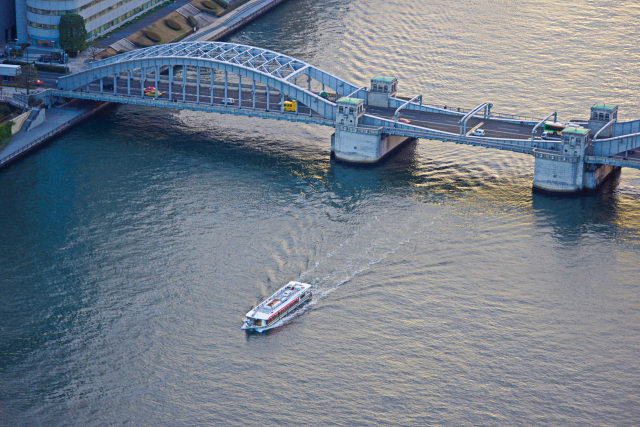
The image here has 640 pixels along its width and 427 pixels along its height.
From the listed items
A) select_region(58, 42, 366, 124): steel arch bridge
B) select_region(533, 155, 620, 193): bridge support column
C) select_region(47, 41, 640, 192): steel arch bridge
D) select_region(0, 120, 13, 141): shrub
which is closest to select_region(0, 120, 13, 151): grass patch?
select_region(0, 120, 13, 141): shrub

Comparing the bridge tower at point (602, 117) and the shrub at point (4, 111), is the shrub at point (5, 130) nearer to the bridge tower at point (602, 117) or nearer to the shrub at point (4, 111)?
the shrub at point (4, 111)

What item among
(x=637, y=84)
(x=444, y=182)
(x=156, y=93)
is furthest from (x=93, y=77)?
(x=637, y=84)

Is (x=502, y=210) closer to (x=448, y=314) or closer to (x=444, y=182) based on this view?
(x=444, y=182)

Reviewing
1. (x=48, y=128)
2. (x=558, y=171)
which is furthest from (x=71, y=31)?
(x=558, y=171)

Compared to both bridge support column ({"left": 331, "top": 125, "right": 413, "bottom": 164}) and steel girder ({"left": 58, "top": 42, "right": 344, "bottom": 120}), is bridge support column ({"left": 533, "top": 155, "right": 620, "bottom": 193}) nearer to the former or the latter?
bridge support column ({"left": 331, "top": 125, "right": 413, "bottom": 164})

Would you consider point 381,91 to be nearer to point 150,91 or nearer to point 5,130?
point 150,91
